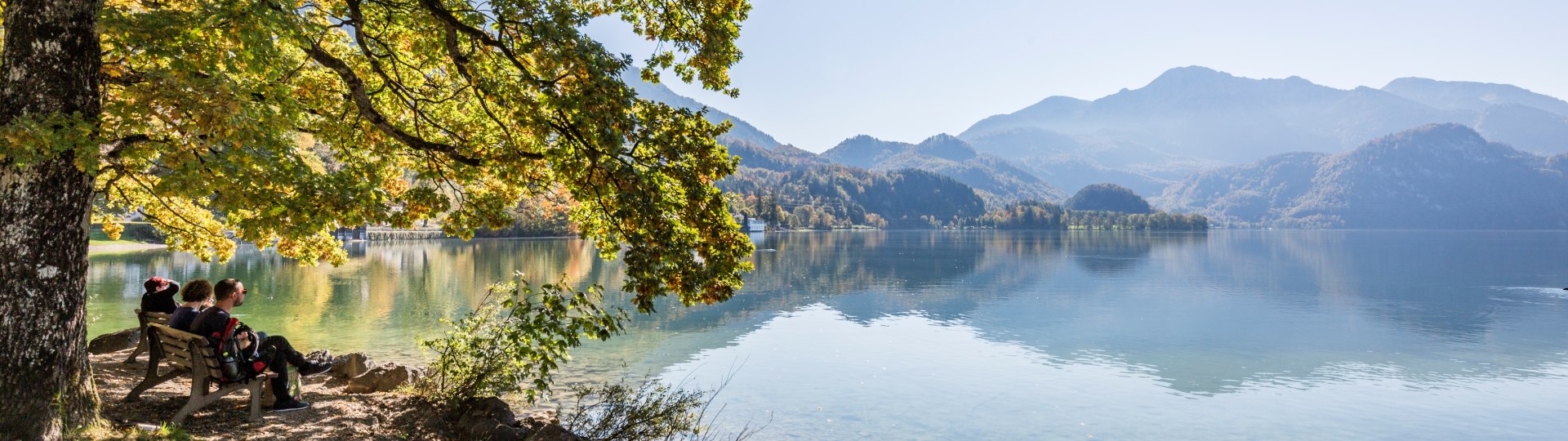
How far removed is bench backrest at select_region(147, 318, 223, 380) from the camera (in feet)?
26.5

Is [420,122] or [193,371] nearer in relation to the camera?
[193,371]

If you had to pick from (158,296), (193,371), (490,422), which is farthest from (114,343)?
(490,422)

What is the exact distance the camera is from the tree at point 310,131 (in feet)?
20.9

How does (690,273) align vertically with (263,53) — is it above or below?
below

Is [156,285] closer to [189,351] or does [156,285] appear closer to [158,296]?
[158,296]

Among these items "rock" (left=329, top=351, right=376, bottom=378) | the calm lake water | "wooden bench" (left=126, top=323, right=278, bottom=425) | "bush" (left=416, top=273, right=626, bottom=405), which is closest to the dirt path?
"wooden bench" (left=126, top=323, right=278, bottom=425)

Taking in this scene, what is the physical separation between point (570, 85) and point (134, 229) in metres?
111

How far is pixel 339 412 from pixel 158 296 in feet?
15.6

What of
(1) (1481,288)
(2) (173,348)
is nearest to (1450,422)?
(2) (173,348)

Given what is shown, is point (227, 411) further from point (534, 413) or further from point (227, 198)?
point (534, 413)

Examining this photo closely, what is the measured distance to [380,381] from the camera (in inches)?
470

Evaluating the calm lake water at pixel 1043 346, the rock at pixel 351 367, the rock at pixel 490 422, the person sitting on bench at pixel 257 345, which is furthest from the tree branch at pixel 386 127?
the calm lake water at pixel 1043 346

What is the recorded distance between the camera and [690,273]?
788cm

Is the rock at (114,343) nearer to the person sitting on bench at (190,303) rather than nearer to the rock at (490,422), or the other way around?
the person sitting on bench at (190,303)
